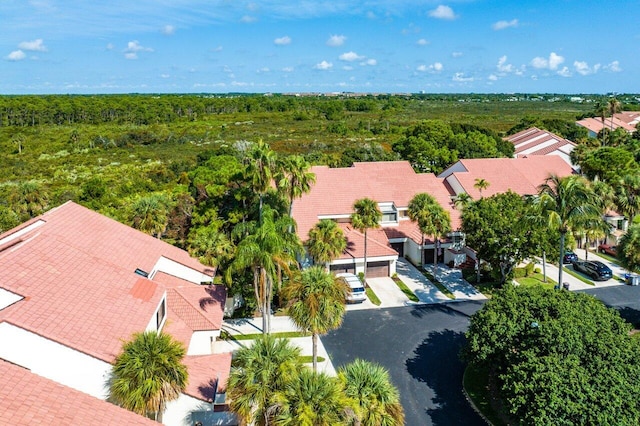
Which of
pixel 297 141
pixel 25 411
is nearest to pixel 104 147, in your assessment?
pixel 297 141

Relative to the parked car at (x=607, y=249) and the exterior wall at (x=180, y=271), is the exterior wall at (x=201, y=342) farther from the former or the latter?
the parked car at (x=607, y=249)

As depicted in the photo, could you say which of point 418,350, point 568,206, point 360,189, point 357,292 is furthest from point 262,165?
point 568,206

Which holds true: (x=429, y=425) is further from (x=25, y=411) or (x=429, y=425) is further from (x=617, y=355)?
(x=25, y=411)

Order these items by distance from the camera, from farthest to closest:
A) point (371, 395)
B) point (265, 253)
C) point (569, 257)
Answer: point (569, 257) → point (265, 253) → point (371, 395)

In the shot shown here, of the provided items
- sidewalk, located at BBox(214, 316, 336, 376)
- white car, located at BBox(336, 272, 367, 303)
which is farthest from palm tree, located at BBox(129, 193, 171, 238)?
white car, located at BBox(336, 272, 367, 303)

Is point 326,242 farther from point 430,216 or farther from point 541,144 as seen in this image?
point 541,144
